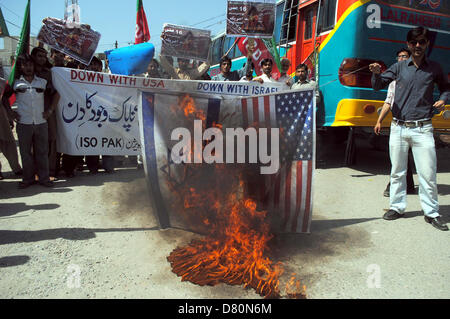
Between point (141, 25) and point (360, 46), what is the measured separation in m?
5.19

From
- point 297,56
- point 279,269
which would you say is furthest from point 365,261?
point 297,56

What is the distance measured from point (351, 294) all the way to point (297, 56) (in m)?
6.42

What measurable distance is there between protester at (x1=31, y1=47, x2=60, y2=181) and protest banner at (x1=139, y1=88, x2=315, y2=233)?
3.48m

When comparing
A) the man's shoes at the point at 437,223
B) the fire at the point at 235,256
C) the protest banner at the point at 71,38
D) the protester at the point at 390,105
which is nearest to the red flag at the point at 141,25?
the protest banner at the point at 71,38

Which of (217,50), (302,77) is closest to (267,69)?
(302,77)

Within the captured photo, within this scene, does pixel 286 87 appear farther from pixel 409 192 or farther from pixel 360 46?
pixel 409 192

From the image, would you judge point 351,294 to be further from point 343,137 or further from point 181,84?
point 343,137

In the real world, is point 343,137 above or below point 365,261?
above

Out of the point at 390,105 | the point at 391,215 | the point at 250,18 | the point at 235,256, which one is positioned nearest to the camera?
the point at 235,256

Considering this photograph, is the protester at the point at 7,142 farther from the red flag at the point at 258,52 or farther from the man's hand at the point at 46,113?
the red flag at the point at 258,52

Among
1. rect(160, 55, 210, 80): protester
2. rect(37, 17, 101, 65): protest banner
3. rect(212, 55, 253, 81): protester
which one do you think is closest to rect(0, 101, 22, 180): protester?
A: rect(37, 17, 101, 65): protest banner

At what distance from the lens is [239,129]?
350cm

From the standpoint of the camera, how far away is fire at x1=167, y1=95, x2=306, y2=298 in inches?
105

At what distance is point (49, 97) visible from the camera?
5.83 m
